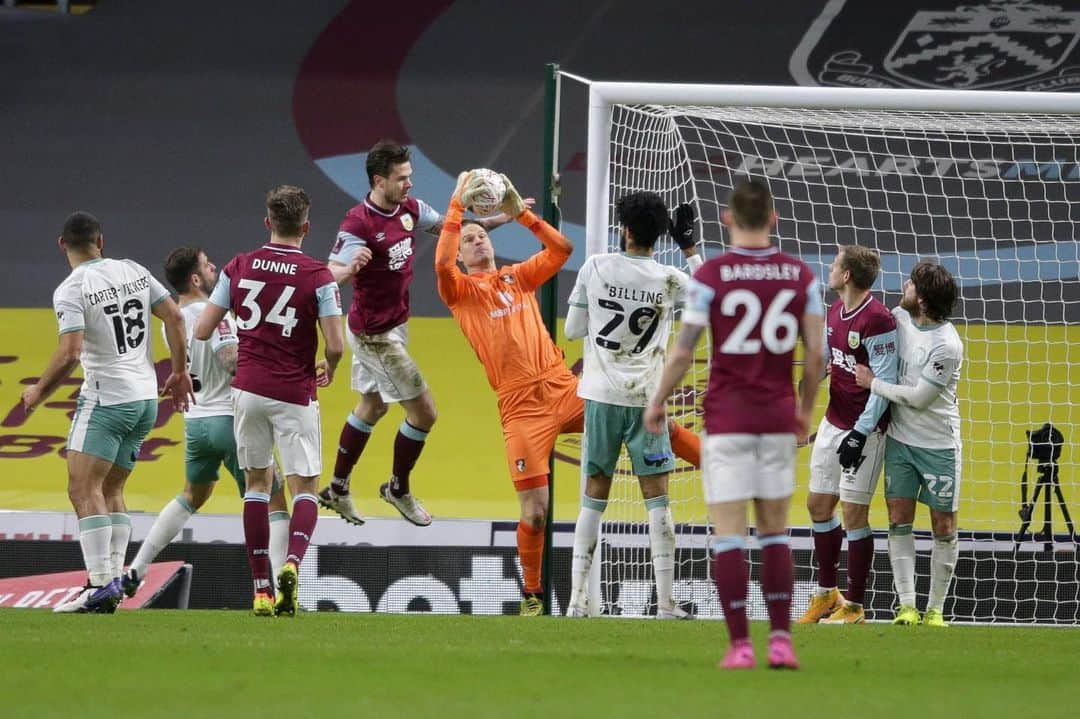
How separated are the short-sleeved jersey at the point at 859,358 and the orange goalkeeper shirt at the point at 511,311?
158 centimetres

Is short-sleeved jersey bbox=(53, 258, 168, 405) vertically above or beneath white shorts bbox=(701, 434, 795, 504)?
above

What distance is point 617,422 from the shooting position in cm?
756

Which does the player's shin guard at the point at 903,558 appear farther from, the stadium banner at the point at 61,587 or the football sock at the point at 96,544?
the stadium banner at the point at 61,587

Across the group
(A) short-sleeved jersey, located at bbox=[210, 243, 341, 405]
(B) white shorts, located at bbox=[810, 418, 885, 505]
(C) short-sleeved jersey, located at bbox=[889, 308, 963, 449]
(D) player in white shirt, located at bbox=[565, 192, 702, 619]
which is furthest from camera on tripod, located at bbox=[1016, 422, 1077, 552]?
(A) short-sleeved jersey, located at bbox=[210, 243, 341, 405]

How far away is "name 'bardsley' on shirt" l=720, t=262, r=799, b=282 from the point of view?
4.98 m

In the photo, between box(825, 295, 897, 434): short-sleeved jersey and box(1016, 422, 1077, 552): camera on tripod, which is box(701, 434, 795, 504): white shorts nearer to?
box(825, 295, 897, 434): short-sleeved jersey

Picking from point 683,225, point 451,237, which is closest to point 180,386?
point 451,237

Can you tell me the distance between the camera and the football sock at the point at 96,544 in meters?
7.70

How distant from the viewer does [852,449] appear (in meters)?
7.92

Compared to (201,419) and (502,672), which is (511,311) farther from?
(502,672)

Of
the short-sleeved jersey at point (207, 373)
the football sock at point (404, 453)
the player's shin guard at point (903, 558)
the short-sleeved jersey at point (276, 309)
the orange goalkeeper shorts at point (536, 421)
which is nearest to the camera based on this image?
the short-sleeved jersey at point (276, 309)

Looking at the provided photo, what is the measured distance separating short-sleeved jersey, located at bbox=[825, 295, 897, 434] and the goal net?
93 cm

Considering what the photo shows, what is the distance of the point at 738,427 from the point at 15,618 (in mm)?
4098

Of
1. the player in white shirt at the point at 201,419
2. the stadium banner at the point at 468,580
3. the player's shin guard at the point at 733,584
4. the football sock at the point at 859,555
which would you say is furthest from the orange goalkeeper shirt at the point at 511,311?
the player's shin guard at the point at 733,584
